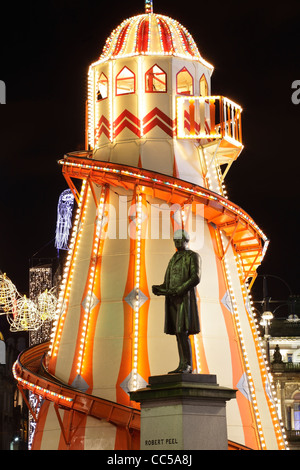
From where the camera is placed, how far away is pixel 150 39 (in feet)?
118

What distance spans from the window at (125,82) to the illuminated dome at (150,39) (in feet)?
2.11

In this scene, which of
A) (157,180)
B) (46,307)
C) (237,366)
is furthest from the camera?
(46,307)

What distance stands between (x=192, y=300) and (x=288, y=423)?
53719 mm

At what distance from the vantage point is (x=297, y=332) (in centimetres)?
8050

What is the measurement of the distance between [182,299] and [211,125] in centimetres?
1606

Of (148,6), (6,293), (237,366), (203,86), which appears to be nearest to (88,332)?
(237,366)

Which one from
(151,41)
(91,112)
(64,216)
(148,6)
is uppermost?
(148,6)

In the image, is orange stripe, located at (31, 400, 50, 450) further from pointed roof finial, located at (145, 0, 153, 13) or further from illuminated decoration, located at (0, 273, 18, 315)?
pointed roof finial, located at (145, 0, 153, 13)

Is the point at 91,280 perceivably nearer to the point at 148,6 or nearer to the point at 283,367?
the point at 148,6

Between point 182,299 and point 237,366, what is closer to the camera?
point 182,299

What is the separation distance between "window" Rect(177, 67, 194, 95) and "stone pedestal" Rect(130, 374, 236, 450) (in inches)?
687

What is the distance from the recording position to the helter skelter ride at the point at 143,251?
31.4m

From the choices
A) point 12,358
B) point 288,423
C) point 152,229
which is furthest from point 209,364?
point 12,358

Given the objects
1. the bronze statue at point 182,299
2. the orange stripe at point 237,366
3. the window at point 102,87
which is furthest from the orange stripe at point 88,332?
the bronze statue at point 182,299
